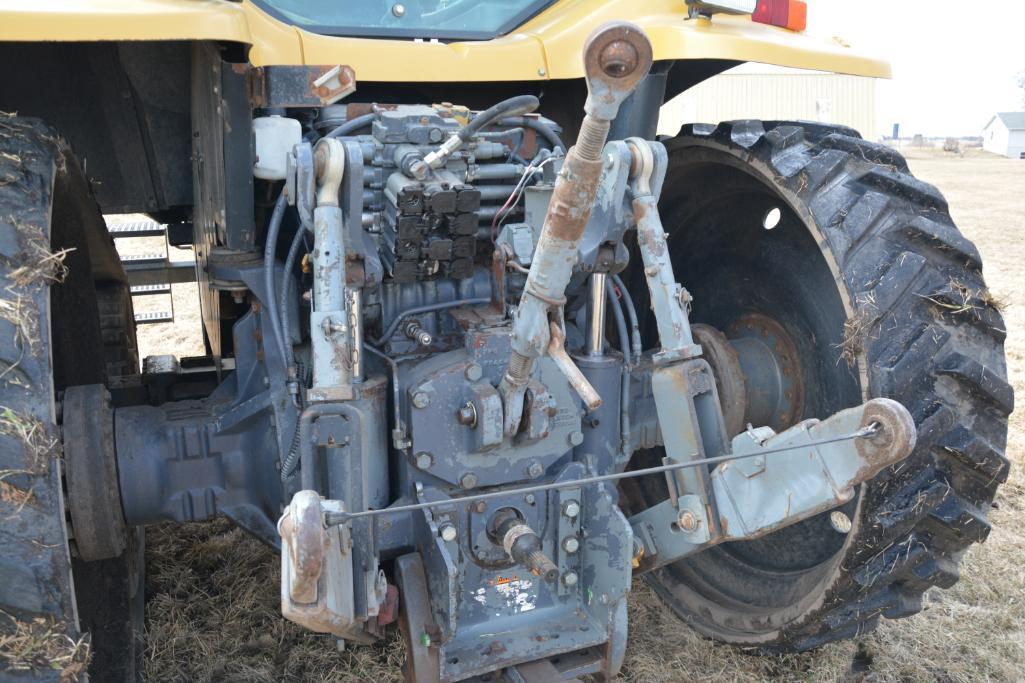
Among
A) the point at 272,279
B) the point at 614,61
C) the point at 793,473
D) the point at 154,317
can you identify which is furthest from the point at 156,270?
the point at 614,61

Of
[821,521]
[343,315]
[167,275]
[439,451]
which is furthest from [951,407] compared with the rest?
[167,275]

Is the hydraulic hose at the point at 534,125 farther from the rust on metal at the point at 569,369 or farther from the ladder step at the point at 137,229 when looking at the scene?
the ladder step at the point at 137,229

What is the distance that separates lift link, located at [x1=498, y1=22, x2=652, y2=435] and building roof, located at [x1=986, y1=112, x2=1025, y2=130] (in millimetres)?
Result: 51194

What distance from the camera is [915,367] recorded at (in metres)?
2.17

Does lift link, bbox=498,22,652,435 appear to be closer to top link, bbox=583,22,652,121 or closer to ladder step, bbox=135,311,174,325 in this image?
top link, bbox=583,22,652,121

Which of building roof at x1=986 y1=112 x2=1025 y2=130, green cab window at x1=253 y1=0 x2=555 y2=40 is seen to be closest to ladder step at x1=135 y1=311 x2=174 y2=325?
green cab window at x1=253 y1=0 x2=555 y2=40

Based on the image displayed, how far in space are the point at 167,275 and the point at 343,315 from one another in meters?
2.97

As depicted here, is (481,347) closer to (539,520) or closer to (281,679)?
(539,520)

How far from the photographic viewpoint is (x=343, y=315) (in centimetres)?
192

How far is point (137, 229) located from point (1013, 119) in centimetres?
5098

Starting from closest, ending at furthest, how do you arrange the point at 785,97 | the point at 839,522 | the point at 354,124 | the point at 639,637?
the point at 354,124
the point at 839,522
the point at 639,637
the point at 785,97

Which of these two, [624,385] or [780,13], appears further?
[780,13]

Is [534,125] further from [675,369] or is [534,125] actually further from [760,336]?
[760,336]

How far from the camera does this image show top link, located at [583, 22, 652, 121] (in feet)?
4.71
